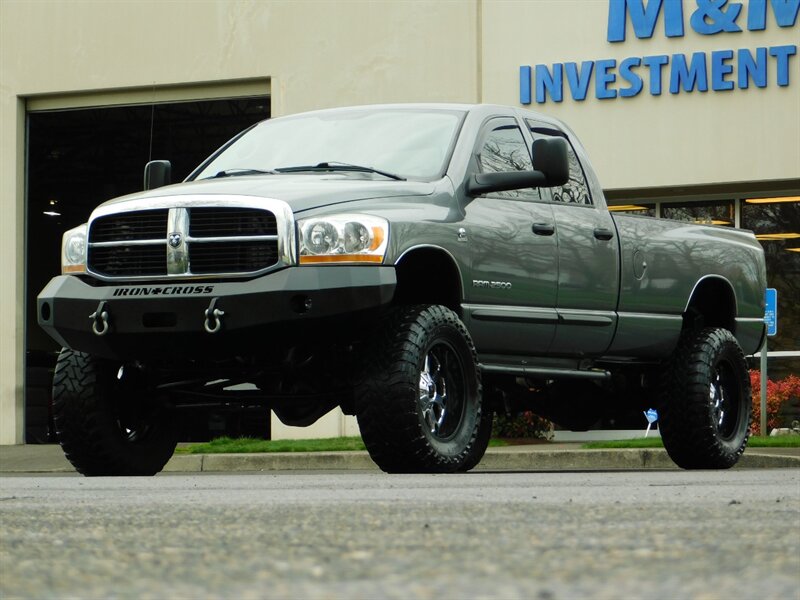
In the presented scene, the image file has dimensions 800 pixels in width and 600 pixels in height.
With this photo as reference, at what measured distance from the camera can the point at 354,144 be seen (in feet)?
30.3

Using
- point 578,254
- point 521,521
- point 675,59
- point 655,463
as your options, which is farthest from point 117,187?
point 521,521

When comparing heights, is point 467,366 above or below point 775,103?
below

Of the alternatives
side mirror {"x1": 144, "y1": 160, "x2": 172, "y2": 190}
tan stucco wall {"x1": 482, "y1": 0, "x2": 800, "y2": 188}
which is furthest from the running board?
tan stucco wall {"x1": 482, "y1": 0, "x2": 800, "y2": 188}

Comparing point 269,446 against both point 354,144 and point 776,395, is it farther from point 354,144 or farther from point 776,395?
point 354,144

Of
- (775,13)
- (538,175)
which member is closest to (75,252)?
(538,175)

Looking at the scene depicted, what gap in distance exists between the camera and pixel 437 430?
810 centimetres

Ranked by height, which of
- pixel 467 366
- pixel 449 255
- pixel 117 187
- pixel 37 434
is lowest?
pixel 37 434

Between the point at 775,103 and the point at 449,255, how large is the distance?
11.4 m

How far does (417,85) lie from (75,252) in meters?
12.1

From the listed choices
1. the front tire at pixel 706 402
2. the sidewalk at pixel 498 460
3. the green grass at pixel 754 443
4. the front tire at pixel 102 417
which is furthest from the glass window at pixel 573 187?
the green grass at pixel 754 443

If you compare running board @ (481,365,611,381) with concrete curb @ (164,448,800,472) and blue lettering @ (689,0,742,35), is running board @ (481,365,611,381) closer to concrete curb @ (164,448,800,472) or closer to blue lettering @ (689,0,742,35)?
concrete curb @ (164,448,800,472)

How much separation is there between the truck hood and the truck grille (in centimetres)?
11

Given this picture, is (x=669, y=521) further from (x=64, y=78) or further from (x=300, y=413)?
(x=64, y=78)

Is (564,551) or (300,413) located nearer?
(564,551)
